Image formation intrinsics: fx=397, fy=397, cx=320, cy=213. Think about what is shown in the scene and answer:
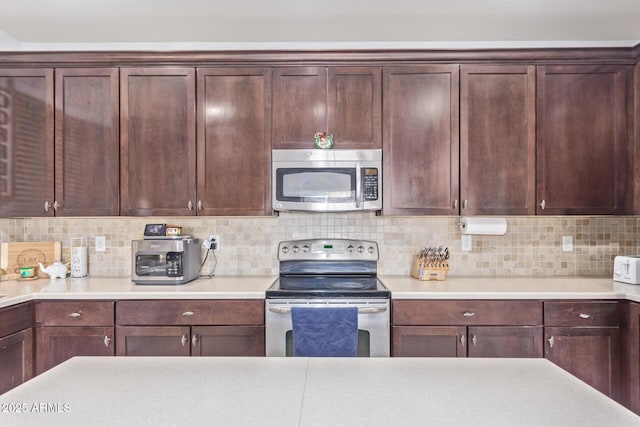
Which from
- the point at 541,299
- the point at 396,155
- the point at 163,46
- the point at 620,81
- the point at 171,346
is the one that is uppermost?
the point at 163,46

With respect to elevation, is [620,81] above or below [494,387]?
above

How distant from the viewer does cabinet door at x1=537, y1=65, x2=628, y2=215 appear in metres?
2.55

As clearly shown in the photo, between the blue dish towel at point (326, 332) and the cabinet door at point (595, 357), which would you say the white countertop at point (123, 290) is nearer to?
the blue dish towel at point (326, 332)

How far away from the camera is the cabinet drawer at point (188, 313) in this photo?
7.48ft

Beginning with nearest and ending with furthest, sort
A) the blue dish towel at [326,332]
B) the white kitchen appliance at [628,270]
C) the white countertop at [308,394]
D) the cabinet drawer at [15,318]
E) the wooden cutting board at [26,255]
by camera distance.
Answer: the white countertop at [308,394] < the blue dish towel at [326,332] < the cabinet drawer at [15,318] < the white kitchen appliance at [628,270] < the wooden cutting board at [26,255]

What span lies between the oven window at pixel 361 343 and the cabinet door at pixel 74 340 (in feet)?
3.30

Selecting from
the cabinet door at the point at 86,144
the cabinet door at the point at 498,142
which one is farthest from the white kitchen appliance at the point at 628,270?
the cabinet door at the point at 86,144

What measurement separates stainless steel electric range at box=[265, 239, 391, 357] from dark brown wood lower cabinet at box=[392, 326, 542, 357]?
12cm

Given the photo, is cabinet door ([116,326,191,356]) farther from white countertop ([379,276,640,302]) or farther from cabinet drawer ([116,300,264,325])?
white countertop ([379,276,640,302])

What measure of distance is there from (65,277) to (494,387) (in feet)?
9.28

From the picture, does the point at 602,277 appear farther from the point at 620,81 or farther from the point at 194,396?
the point at 194,396

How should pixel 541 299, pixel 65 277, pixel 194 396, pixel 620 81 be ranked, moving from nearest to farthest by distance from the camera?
pixel 194 396 < pixel 541 299 < pixel 620 81 < pixel 65 277

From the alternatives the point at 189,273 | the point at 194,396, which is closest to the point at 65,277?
the point at 189,273

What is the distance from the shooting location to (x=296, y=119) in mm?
2592
